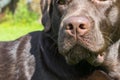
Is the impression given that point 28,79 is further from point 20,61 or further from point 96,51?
point 96,51

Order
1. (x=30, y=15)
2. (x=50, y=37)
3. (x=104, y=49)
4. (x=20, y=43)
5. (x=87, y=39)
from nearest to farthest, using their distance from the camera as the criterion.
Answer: (x=87, y=39) < (x=104, y=49) < (x=50, y=37) < (x=20, y=43) < (x=30, y=15)

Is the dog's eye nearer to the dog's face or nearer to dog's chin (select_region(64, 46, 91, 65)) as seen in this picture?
the dog's face

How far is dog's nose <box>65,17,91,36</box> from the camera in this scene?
16.3 feet

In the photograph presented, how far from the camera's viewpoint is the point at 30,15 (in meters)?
23.9

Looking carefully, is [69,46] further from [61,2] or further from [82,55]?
[61,2]

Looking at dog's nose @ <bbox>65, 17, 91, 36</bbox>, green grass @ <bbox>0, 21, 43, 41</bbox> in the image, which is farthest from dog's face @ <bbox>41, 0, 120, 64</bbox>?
green grass @ <bbox>0, 21, 43, 41</bbox>

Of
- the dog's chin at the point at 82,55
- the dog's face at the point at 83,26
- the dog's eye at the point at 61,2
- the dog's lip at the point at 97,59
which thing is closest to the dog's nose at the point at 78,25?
the dog's face at the point at 83,26

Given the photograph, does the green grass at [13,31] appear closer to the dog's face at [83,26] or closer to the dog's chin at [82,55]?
the dog's face at [83,26]

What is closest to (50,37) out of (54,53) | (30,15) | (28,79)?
(54,53)

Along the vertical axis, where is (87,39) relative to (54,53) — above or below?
above

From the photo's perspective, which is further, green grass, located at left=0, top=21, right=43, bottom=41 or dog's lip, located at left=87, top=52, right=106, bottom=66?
green grass, located at left=0, top=21, right=43, bottom=41

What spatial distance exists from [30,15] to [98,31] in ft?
61.7

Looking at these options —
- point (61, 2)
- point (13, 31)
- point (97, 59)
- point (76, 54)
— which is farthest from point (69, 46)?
point (13, 31)

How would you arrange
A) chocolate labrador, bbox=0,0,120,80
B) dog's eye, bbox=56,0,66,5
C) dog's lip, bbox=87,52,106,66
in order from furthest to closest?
1. dog's eye, bbox=56,0,66,5
2. dog's lip, bbox=87,52,106,66
3. chocolate labrador, bbox=0,0,120,80
